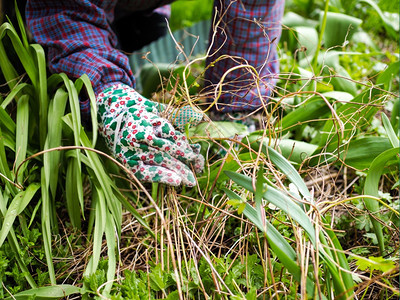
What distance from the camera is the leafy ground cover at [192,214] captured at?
29.4 inches

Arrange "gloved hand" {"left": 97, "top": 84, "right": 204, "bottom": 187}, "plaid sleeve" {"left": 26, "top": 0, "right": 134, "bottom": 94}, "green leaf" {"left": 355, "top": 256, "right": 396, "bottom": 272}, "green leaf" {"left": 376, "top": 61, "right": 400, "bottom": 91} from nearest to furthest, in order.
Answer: "green leaf" {"left": 355, "top": 256, "right": 396, "bottom": 272} → "gloved hand" {"left": 97, "top": 84, "right": 204, "bottom": 187} → "plaid sleeve" {"left": 26, "top": 0, "right": 134, "bottom": 94} → "green leaf" {"left": 376, "top": 61, "right": 400, "bottom": 91}

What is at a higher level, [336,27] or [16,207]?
[336,27]

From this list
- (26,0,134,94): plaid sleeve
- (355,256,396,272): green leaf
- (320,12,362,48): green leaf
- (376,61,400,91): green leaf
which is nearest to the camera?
(355,256,396,272): green leaf

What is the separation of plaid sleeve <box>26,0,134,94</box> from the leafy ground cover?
53 mm

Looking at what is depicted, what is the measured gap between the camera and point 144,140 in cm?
91

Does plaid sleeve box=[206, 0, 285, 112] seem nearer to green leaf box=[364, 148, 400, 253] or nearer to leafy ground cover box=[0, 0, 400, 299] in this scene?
leafy ground cover box=[0, 0, 400, 299]

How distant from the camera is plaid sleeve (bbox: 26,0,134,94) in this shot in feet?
3.38

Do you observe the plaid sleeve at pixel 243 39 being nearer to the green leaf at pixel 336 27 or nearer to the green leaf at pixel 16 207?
the green leaf at pixel 336 27

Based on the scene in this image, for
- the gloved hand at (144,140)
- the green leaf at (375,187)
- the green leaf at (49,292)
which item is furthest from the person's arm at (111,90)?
the green leaf at (375,187)

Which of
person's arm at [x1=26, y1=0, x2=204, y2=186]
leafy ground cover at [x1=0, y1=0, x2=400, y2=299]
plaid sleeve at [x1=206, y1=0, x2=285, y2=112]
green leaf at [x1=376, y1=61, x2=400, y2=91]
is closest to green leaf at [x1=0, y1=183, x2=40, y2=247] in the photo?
leafy ground cover at [x1=0, y1=0, x2=400, y2=299]

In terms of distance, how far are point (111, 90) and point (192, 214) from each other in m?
0.35

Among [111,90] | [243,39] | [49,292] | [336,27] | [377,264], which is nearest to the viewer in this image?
[377,264]

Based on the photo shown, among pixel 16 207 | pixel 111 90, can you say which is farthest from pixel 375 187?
pixel 16 207

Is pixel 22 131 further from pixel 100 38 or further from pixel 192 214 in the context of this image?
pixel 192 214
